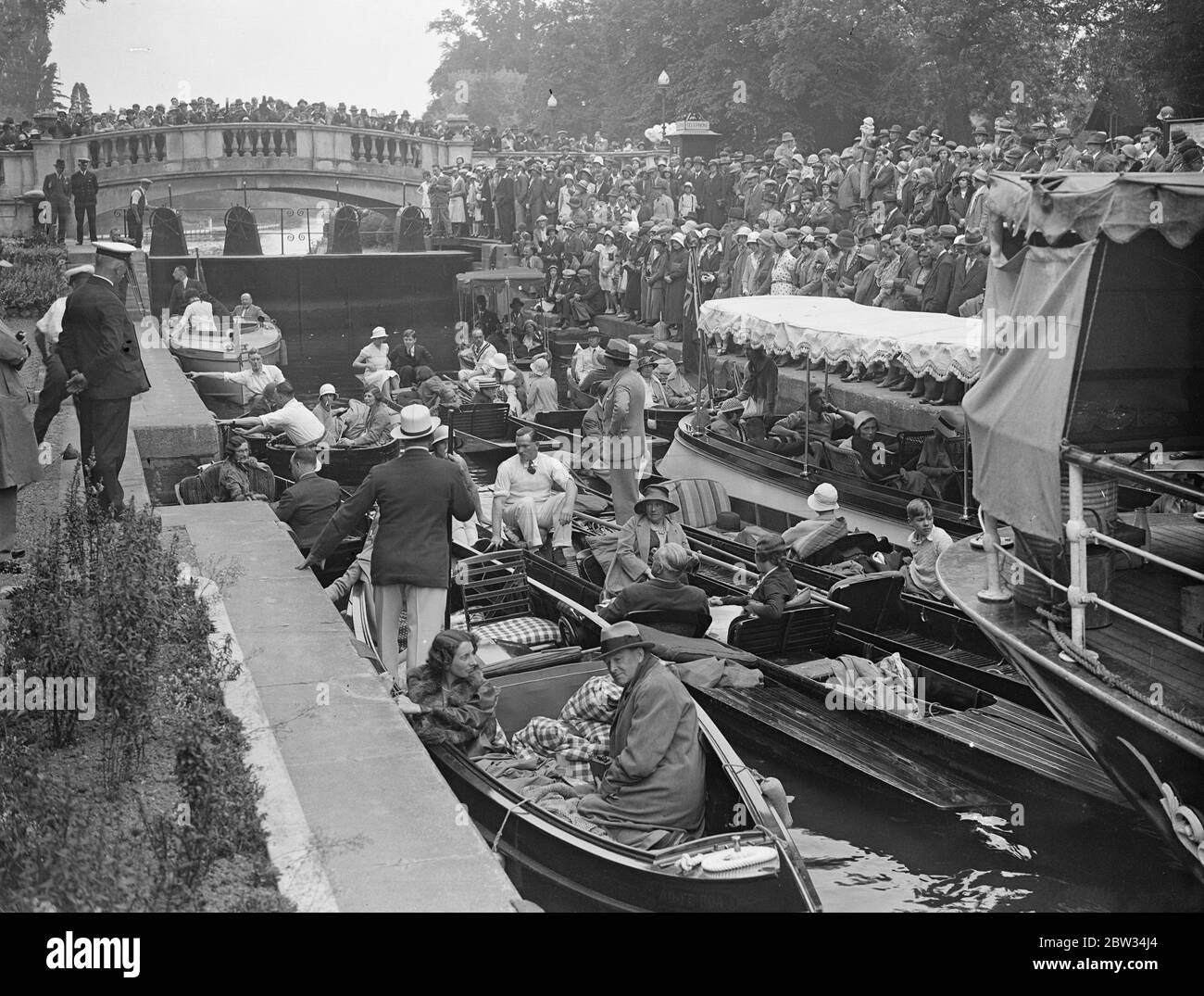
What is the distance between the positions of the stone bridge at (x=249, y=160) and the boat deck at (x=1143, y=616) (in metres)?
33.6

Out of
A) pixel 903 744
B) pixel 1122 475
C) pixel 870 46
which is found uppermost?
pixel 870 46

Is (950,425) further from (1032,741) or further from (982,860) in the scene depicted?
(982,860)

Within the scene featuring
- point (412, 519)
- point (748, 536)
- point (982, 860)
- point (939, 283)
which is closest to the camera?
point (982, 860)

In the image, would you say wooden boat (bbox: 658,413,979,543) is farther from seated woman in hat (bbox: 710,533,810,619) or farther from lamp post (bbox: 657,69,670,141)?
lamp post (bbox: 657,69,670,141)

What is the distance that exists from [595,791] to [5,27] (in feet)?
109

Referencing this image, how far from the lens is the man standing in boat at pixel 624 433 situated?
48.2 ft

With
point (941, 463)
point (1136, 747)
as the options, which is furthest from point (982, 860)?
point (941, 463)

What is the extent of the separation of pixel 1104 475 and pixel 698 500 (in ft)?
24.1

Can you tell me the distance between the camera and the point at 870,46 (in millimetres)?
34281

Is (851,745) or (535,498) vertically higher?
(535,498)

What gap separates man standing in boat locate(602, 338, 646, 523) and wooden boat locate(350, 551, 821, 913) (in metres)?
6.56

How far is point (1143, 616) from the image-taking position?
8867 mm
